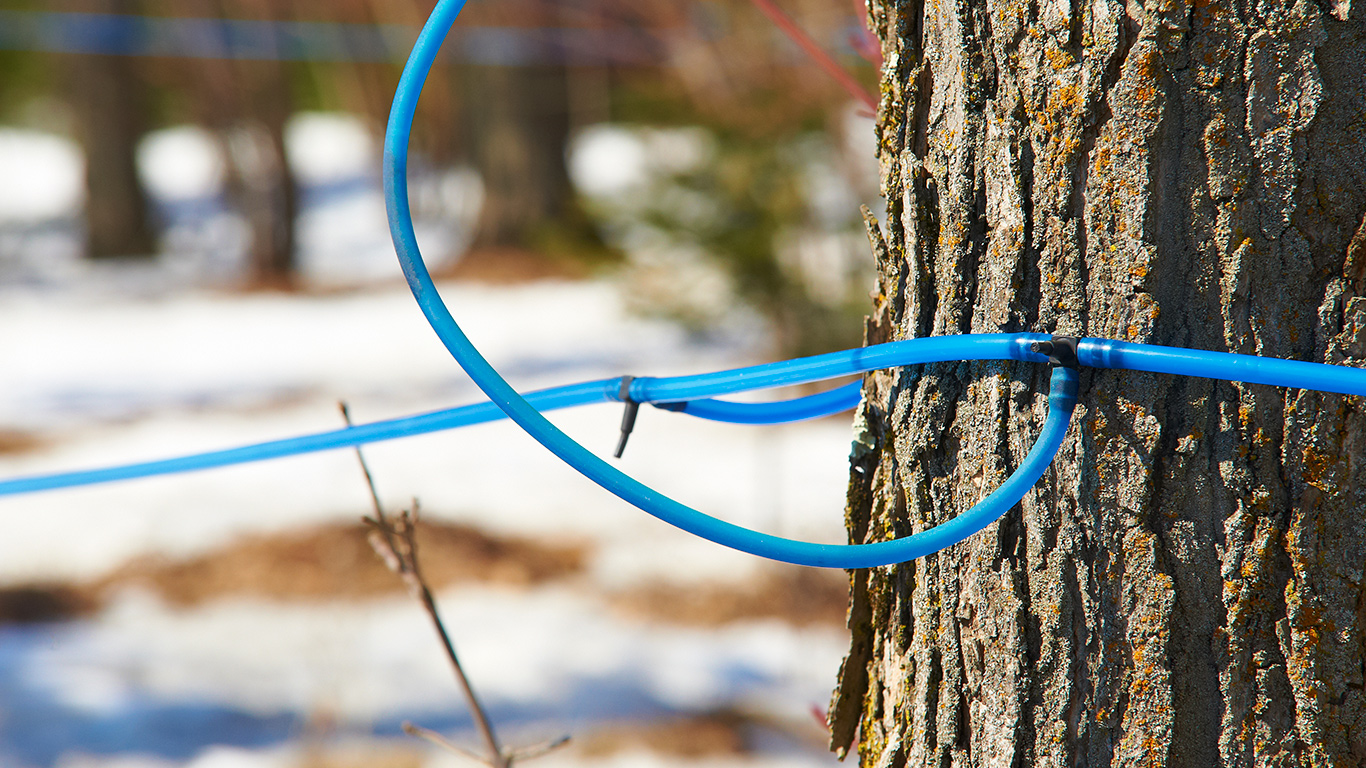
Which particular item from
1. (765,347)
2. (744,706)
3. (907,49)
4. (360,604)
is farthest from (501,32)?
(907,49)

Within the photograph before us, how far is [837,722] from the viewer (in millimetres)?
1033

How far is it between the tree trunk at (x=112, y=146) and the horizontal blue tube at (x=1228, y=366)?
1139 cm

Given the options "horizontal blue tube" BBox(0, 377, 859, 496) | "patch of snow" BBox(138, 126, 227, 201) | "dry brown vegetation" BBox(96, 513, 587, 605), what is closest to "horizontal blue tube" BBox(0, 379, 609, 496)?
"horizontal blue tube" BBox(0, 377, 859, 496)

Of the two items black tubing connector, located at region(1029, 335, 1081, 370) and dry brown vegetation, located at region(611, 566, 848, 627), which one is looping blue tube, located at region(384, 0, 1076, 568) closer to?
black tubing connector, located at region(1029, 335, 1081, 370)

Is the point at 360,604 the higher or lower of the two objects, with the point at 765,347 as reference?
lower

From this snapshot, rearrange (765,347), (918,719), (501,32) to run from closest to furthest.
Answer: (918,719) < (765,347) < (501,32)

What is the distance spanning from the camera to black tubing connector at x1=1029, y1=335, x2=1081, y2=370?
76 cm

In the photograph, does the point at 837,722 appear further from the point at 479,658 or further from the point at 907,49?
the point at 479,658

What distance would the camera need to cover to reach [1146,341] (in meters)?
0.76

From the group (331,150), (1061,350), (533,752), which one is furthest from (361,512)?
(331,150)

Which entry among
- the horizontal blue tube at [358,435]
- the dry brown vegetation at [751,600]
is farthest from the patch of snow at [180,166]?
the horizontal blue tube at [358,435]

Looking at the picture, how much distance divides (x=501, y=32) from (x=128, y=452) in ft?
20.6

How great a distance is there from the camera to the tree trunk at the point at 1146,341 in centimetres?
72

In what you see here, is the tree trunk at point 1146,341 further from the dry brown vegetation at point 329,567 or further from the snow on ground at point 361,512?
the dry brown vegetation at point 329,567
